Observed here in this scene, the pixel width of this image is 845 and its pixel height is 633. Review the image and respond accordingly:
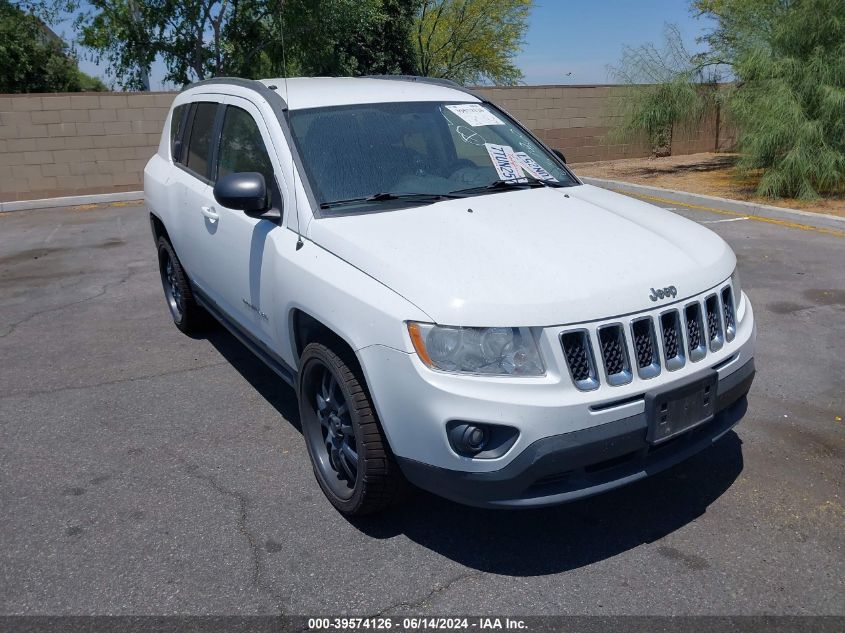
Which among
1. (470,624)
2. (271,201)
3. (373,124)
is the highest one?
(373,124)

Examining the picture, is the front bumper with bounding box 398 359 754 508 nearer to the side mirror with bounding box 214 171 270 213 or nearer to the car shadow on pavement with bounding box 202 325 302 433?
the side mirror with bounding box 214 171 270 213

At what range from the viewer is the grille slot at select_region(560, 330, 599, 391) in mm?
2730

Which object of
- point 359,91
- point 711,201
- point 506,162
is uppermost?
point 359,91

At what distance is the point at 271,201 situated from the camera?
3.78m

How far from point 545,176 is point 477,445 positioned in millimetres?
2012

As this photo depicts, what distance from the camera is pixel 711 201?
11.4m

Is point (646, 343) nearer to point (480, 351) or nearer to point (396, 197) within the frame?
point (480, 351)

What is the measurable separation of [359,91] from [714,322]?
7.61 feet

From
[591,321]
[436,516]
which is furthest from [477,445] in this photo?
[436,516]

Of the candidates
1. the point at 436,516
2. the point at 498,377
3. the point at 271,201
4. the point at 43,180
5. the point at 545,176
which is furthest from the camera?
the point at 43,180

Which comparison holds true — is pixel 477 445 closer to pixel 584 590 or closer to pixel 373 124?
pixel 584 590

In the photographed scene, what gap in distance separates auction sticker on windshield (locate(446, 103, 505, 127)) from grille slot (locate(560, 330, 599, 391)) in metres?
2.04

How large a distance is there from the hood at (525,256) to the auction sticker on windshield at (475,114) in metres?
0.84

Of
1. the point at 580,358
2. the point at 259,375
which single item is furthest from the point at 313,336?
the point at 259,375
